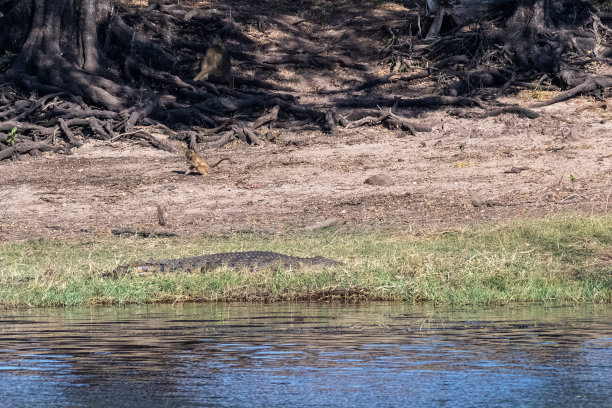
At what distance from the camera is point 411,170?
15.0 meters

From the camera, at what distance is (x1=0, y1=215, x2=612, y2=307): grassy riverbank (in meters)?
8.35

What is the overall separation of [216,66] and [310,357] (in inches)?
582

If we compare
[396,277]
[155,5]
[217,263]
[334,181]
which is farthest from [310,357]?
[155,5]

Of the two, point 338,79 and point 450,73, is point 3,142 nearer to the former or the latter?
point 338,79

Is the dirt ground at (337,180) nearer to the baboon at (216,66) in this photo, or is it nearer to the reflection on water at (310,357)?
the baboon at (216,66)

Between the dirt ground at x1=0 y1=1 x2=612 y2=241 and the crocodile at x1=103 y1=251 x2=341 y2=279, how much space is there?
3134mm

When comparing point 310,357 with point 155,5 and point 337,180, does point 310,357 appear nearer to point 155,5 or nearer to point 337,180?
point 337,180

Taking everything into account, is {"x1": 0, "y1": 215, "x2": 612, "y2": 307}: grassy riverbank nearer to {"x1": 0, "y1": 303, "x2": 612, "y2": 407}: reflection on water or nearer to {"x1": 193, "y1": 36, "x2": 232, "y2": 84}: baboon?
{"x1": 0, "y1": 303, "x2": 612, "y2": 407}: reflection on water

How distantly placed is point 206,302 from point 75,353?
2.60 m

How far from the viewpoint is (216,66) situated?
65.5 feet

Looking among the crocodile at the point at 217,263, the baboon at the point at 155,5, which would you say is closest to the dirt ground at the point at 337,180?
the crocodile at the point at 217,263

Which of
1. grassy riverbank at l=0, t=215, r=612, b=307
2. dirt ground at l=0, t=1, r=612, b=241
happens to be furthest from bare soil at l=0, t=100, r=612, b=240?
grassy riverbank at l=0, t=215, r=612, b=307

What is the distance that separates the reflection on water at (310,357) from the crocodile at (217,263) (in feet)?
3.94

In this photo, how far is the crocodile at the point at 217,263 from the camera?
9148mm
